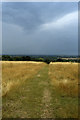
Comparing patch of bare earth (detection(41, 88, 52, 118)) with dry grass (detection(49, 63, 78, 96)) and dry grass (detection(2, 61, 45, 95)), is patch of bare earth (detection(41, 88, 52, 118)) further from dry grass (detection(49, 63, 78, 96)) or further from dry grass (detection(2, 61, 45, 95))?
dry grass (detection(2, 61, 45, 95))

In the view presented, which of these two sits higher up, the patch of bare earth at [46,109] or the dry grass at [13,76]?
the dry grass at [13,76]

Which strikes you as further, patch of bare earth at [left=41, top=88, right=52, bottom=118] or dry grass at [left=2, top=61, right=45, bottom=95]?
dry grass at [left=2, top=61, right=45, bottom=95]

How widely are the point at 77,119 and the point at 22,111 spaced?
6.00ft

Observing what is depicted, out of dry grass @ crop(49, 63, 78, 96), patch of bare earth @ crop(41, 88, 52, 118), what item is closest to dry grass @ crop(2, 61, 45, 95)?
patch of bare earth @ crop(41, 88, 52, 118)

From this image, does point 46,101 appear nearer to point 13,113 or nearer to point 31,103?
point 31,103

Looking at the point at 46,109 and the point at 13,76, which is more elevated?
the point at 13,76

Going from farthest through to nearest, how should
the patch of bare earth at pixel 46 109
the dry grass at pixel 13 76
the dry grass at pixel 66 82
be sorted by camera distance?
the dry grass at pixel 13 76 < the dry grass at pixel 66 82 < the patch of bare earth at pixel 46 109

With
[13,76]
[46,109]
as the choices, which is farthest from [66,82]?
[13,76]

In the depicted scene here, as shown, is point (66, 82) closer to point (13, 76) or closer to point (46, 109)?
point (46, 109)

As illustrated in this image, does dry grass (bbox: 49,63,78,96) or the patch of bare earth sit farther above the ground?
dry grass (bbox: 49,63,78,96)

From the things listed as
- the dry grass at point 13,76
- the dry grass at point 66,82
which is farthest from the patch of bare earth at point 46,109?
Answer: the dry grass at point 13,76

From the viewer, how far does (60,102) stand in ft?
18.4

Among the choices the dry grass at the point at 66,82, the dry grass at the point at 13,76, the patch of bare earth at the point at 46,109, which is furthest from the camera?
the dry grass at the point at 13,76

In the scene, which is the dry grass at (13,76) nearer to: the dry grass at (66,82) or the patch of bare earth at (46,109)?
the patch of bare earth at (46,109)
